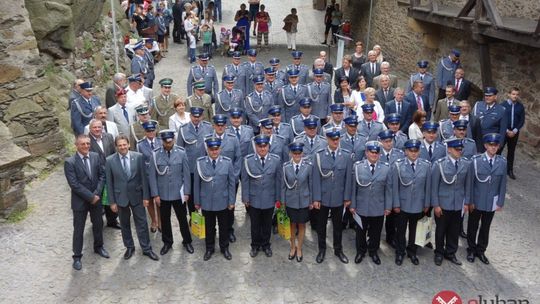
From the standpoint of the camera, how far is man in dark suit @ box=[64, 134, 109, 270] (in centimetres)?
616

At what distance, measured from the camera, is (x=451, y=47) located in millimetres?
12805

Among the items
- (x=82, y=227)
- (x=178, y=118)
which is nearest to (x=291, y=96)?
(x=178, y=118)

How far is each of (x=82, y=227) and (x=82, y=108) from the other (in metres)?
2.29

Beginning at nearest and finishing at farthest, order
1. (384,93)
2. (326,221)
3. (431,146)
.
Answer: (326,221), (431,146), (384,93)

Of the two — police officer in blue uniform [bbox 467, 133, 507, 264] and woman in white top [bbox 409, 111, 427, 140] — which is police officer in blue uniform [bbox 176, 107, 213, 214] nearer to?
woman in white top [bbox 409, 111, 427, 140]

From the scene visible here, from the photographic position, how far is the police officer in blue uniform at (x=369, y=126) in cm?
760

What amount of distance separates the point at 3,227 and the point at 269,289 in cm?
397

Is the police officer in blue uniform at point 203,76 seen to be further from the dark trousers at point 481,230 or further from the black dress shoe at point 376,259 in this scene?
the dark trousers at point 481,230

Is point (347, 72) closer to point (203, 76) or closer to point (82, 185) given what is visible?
point (203, 76)

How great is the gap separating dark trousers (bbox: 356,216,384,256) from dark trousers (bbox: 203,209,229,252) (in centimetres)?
167

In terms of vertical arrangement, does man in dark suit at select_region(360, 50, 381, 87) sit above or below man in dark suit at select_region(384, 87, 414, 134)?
above

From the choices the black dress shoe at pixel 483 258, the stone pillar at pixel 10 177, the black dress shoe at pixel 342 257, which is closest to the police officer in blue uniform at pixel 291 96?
the black dress shoe at pixel 342 257

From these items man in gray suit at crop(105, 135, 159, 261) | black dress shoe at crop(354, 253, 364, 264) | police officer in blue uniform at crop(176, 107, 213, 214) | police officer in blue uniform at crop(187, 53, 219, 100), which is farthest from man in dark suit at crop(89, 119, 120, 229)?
black dress shoe at crop(354, 253, 364, 264)

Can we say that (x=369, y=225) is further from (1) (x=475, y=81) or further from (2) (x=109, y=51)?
(2) (x=109, y=51)
